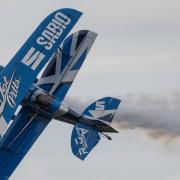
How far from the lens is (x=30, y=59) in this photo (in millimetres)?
39688

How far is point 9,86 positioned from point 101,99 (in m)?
5.27

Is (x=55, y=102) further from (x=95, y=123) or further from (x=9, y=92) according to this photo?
(x=9, y=92)

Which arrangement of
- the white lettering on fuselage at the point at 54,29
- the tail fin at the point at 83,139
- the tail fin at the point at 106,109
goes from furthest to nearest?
Answer: the tail fin at the point at 106,109 → the tail fin at the point at 83,139 → the white lettering on fuselage at the point at 54,29

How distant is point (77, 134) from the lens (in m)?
42.8

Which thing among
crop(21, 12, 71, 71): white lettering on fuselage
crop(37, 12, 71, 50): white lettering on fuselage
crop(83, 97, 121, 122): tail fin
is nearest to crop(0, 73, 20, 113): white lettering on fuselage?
crop(21, 12, 71, 71): white lettering on fuselage

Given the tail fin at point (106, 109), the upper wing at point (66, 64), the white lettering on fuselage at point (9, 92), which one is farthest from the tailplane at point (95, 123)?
the white lettering on fuselage at point (9, 92)

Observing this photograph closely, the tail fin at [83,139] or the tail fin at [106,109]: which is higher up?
the tail fin at [106,109]

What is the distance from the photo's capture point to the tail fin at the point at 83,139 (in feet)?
140

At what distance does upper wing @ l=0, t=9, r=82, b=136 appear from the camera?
38.8 meters

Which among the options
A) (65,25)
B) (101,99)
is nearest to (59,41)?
(65,25)

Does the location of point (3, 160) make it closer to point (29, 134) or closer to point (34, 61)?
point (29, 134)

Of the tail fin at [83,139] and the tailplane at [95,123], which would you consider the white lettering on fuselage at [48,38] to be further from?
the tail fin at [83,139]

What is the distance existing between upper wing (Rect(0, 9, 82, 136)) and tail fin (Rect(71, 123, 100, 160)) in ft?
12.2

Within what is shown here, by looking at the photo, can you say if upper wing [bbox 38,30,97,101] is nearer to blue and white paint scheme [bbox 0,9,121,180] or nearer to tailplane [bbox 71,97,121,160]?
blue and white paint scheme [bbox 0,9,121,180]
